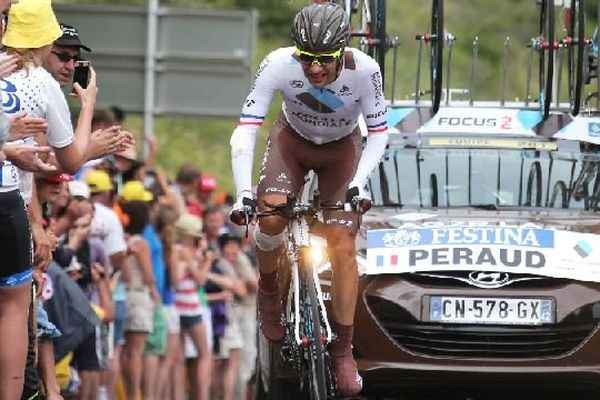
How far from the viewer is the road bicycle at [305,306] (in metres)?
10.8

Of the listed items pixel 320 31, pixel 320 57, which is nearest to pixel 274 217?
pixel 320 57

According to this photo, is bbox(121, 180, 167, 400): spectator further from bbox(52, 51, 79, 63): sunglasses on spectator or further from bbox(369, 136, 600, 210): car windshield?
bbox(52, 51, 79, 63): sunglasses on spectator

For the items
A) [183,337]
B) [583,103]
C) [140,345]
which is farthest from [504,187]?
[183,337]

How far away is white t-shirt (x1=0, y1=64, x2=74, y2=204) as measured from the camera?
9359 millimetres

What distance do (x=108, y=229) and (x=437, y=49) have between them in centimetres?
287

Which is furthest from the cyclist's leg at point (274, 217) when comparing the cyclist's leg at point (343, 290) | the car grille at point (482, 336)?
the car grille at point (482, 336)

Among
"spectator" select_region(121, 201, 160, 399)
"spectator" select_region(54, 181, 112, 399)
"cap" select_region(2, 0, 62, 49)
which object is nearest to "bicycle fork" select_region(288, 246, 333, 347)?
"spectator" select_region(54, 181, 112, 399)

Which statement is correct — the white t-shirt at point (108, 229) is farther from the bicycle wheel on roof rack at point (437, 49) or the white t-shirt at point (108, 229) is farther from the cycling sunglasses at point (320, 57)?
the cycling sunglasses at point (320, 57)

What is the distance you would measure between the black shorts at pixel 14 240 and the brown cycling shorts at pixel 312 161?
8.44 feet

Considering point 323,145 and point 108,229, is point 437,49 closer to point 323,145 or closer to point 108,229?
point 323,145

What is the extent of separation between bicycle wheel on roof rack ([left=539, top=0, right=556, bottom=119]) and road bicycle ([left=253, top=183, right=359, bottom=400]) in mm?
2788

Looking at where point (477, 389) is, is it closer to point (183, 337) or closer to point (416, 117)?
point (416, 117)

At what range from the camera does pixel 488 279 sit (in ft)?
38.1

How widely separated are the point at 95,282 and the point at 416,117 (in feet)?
8.53
